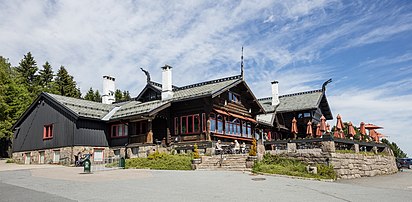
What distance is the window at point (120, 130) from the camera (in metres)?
29.6

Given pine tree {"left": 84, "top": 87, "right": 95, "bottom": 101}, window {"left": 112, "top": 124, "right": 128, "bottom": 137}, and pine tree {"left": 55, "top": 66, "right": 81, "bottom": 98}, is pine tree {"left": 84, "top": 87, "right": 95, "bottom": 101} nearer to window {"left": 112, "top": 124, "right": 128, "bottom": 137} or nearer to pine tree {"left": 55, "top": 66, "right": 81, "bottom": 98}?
pine tree {"left": 55, "top": 66, "right": 81, "bottom": 98}

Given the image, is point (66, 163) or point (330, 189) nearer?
point (330, 189)

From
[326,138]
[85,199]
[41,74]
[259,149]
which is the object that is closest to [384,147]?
[326,138]

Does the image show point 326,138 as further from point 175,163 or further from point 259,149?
point 175,163

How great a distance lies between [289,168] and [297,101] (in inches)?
987

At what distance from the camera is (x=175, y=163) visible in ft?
71.1

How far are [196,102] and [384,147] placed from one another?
16594 mm

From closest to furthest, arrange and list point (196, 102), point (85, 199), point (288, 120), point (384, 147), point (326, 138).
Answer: point (85, 199), point (326, 138), point (196, 102), point (384, 147), point (288, 120)

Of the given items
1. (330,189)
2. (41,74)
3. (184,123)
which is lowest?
(330,189)

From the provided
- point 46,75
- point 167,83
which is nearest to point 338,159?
point 167,83

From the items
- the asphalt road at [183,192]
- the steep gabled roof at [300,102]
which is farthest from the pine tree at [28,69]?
the asphalt road at [183,192]

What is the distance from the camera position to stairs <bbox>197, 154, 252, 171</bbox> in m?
20.4

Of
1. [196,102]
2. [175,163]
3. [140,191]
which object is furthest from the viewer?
[196,102]

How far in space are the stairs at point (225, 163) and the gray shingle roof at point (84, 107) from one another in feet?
39.6
